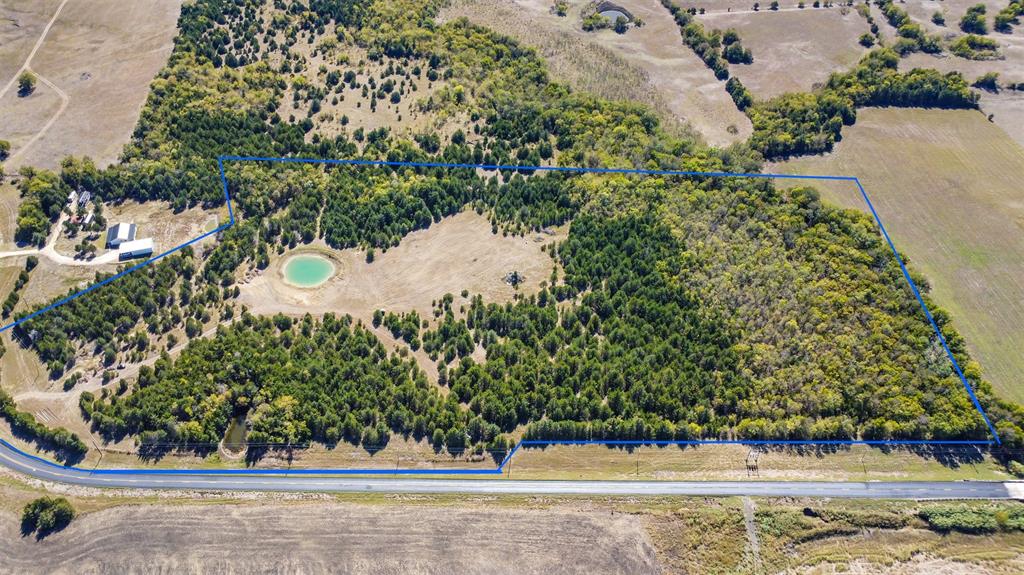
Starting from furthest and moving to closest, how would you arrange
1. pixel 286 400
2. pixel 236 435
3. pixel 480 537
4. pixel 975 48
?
pixel 975 48 < pixel 236 435 < pixel 286 400 < pixel 480 537

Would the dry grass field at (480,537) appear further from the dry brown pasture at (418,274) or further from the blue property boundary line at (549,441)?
the dry brown pasture at (418,274)

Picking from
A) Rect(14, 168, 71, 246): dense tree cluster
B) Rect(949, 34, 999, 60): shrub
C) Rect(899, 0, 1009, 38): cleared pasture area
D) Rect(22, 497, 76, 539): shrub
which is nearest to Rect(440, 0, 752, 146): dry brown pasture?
Rect(949, 34, 999, 60): shrub

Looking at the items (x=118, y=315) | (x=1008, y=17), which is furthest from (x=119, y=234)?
(x=1008, y=17)

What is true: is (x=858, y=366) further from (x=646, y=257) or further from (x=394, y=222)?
(x=394, y=222)

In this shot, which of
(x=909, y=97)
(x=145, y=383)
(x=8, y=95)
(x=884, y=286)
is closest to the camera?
(x=145, y=383)

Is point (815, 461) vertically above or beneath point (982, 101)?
beneath

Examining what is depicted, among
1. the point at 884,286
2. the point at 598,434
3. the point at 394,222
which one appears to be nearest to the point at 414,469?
the point at 598,434

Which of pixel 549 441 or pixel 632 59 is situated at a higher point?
pixel 632 59

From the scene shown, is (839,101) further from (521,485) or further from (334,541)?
(334,541)

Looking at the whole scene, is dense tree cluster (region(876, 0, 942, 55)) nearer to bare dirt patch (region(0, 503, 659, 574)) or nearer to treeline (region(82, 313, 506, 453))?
bare dirt patch (region(0, 503, 659, 574))
